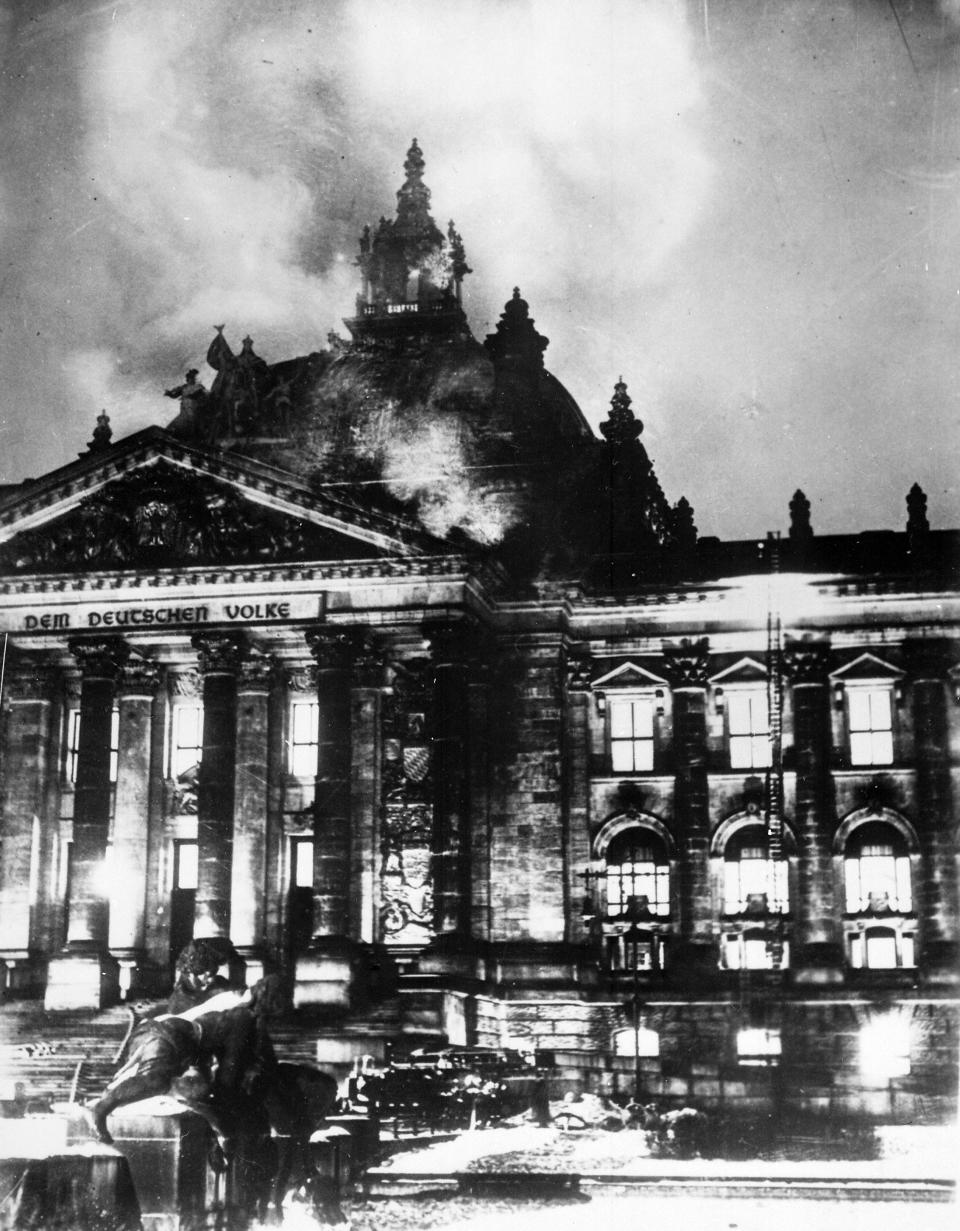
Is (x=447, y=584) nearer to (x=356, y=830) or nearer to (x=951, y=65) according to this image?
(x=356, y=830)

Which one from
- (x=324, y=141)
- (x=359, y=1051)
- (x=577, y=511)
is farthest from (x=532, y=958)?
(x=324, y=141)

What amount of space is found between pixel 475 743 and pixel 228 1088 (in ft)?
97.6

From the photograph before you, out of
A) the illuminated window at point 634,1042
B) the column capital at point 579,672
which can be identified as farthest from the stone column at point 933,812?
the column capital at point 579,672

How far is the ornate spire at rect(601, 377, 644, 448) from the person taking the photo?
49.3 metres

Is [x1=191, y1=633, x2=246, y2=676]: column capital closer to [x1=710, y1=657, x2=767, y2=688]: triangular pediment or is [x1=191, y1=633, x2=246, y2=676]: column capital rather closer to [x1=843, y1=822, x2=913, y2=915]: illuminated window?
[x1=710, y1=657, x2=767, y2=688]: triangular pediment

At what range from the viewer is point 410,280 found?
182 ft

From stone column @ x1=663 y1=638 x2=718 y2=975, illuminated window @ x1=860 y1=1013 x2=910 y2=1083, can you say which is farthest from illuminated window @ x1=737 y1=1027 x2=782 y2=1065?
illuminated window @ x1=860 y1=1013 x2=910 y2=1083

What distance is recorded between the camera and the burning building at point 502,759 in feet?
143

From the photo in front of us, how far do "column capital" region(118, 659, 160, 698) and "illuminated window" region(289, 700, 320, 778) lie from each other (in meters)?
3.67

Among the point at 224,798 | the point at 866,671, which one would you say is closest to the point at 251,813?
the point at 224,798

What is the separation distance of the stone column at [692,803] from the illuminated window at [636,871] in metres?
0.72

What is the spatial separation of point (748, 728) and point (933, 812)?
5.30 metres

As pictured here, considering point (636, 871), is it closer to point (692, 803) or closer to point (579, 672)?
point (692, 803)

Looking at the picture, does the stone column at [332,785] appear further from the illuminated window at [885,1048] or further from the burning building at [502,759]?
the illuminated window at [885,1048]
